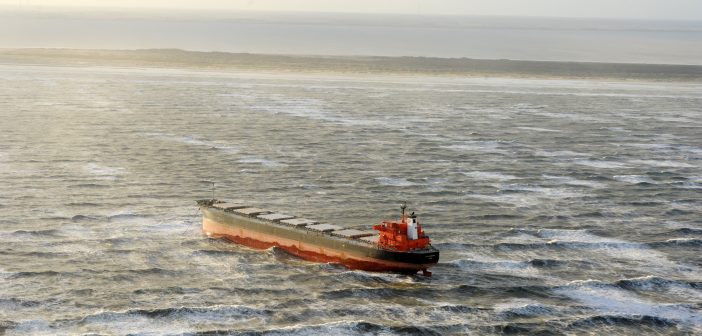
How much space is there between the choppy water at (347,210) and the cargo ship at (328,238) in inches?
36.9

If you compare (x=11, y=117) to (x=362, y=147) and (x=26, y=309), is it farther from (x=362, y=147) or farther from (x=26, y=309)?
(x=26, y=309)

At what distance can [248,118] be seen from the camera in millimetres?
120312

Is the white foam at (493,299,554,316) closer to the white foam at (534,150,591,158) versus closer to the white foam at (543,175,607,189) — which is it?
the white foam at (543,175,607,189)

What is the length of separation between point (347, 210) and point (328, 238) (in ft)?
42.4

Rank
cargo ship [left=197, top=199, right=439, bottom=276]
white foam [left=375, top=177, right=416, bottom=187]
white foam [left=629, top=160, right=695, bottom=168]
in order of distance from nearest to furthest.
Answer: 1. cargo ship [left=197, top=199, right=439, bottom=276]
2. white foam [left=375, top=177, right=416, bottom=187]
3. white foam [left=629, top=160, right=695, bottom=168]

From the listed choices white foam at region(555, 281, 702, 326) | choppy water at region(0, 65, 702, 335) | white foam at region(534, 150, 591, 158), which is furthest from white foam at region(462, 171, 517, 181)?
white foam at region(555, 281, 702, 326)

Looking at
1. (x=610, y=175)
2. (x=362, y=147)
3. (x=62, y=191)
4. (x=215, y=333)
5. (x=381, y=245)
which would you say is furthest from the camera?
(x=362, y=147)

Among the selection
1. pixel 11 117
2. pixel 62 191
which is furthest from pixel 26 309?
pixel 11 117

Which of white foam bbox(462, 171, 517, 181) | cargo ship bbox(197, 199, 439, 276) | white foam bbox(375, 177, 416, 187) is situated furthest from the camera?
white foam bbox(462, 171, 517, 181)

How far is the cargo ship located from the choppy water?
0.94m

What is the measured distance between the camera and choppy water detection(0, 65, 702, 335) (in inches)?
1906

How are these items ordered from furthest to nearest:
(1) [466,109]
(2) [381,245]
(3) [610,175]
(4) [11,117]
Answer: (1) [466,109], (4) [11,117], (3) [610,175], (2) [381,245]

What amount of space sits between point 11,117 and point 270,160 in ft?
134

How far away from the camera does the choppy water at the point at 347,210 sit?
48406 mm
